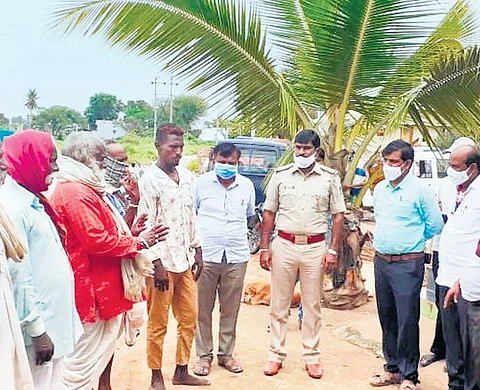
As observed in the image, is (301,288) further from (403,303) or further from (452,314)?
(452,314)

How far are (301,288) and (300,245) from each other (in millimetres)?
363

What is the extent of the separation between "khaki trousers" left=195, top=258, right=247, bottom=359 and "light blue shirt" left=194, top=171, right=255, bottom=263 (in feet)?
0.26

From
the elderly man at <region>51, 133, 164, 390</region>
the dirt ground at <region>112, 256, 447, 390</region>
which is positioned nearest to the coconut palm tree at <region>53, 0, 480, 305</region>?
the dirt ground at <region>112, 256, 447, 390</region>

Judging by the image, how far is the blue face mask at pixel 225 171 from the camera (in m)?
5.30

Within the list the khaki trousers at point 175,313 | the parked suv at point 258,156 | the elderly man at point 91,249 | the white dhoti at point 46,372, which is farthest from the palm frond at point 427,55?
the parked suv at point 258,156

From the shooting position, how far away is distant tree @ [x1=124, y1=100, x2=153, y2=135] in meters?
50.5

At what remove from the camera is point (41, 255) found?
3012 millimetres

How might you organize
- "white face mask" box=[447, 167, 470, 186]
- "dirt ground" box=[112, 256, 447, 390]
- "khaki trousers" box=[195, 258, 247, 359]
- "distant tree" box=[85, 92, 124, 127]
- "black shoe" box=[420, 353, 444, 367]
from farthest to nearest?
"distant tree" box=[85, 92, 124, 127]
"black shoe" box=[420, 353, 444, 367]
"khaki trousers" box=[195, 258, 247, 359]
"dirt ground" box=[112, 256, 447, 390]
"white face mask" box=[447, 167, 470, 186]

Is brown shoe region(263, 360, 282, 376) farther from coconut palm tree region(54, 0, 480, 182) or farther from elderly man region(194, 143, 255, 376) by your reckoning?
coconut palm tree region(54, 0, 480, 182)

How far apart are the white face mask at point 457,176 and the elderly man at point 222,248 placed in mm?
1705

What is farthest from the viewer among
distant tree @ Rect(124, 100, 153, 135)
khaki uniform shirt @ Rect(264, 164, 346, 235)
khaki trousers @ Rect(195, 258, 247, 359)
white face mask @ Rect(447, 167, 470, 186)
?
distant tree @ Rect(124, 100, 153, 135)

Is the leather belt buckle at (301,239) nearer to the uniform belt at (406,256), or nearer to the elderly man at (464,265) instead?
the uniform belt at (406,256)

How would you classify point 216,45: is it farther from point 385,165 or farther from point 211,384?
point 211,384

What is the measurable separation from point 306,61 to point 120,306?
3.47m
